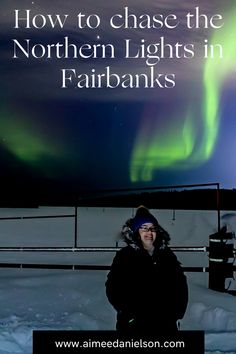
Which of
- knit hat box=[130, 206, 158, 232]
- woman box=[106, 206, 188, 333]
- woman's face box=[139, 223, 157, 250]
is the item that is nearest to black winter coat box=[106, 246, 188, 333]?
woman box=[106, 206, 188, 333]

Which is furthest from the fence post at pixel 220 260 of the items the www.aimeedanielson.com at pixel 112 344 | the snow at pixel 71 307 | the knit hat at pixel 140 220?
the www.aimeedanielson.com at pixel 112 344

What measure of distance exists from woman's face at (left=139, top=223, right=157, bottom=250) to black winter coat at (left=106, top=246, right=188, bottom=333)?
106 mm

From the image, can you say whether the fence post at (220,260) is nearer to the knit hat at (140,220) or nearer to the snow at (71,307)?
the snow at (71,307)

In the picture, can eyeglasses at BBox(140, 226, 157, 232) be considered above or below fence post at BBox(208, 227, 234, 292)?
above

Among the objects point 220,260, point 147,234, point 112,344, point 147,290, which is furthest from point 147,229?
point 220,260

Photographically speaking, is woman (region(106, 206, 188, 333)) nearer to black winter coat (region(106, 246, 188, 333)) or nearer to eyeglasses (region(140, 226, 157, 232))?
black winter coat (region(106, 246, 188, 333))

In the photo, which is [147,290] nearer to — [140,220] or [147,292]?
[147,292]

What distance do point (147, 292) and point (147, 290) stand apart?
0.04 feet

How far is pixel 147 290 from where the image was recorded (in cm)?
333

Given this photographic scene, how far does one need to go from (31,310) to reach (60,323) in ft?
2.29

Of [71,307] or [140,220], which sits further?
[71,307]

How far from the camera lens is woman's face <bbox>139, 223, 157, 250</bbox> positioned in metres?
3.49

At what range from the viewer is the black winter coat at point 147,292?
3314mm

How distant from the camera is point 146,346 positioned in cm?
330
